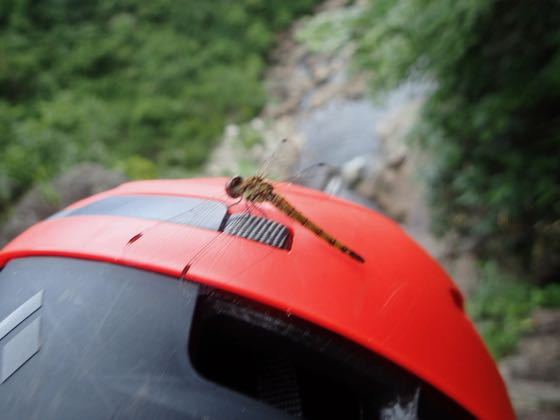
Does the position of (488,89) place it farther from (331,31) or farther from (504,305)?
(504,305)

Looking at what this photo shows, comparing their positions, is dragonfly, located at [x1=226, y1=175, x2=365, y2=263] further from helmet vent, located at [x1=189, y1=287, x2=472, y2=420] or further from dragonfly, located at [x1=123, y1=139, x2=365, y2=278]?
helmet vent, located at [x1=189, y1=287, x2=472, y2=420]

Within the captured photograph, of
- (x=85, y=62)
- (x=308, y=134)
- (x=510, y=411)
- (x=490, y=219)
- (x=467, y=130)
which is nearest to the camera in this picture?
(x=510, y=411)

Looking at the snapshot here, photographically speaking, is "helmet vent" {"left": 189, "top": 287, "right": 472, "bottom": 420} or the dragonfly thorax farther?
the dragonfly thorax

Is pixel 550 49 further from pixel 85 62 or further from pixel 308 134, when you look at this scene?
pixel 85 62

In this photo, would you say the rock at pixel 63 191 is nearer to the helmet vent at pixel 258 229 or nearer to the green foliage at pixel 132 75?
the green foliage at pixel 132 75

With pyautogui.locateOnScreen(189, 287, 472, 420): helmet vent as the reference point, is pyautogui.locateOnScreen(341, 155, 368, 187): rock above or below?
above

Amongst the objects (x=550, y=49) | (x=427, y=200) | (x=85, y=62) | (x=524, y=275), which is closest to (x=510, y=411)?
(x=550, y=49)

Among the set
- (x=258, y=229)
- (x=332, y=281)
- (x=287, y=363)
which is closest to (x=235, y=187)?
(x=258, y=229)

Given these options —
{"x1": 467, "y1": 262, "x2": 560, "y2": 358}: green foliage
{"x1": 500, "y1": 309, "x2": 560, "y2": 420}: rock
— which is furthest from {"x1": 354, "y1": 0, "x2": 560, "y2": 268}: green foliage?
{"x1": 500, "y1": 309, "x2": 560, "y2": 420}: rock
